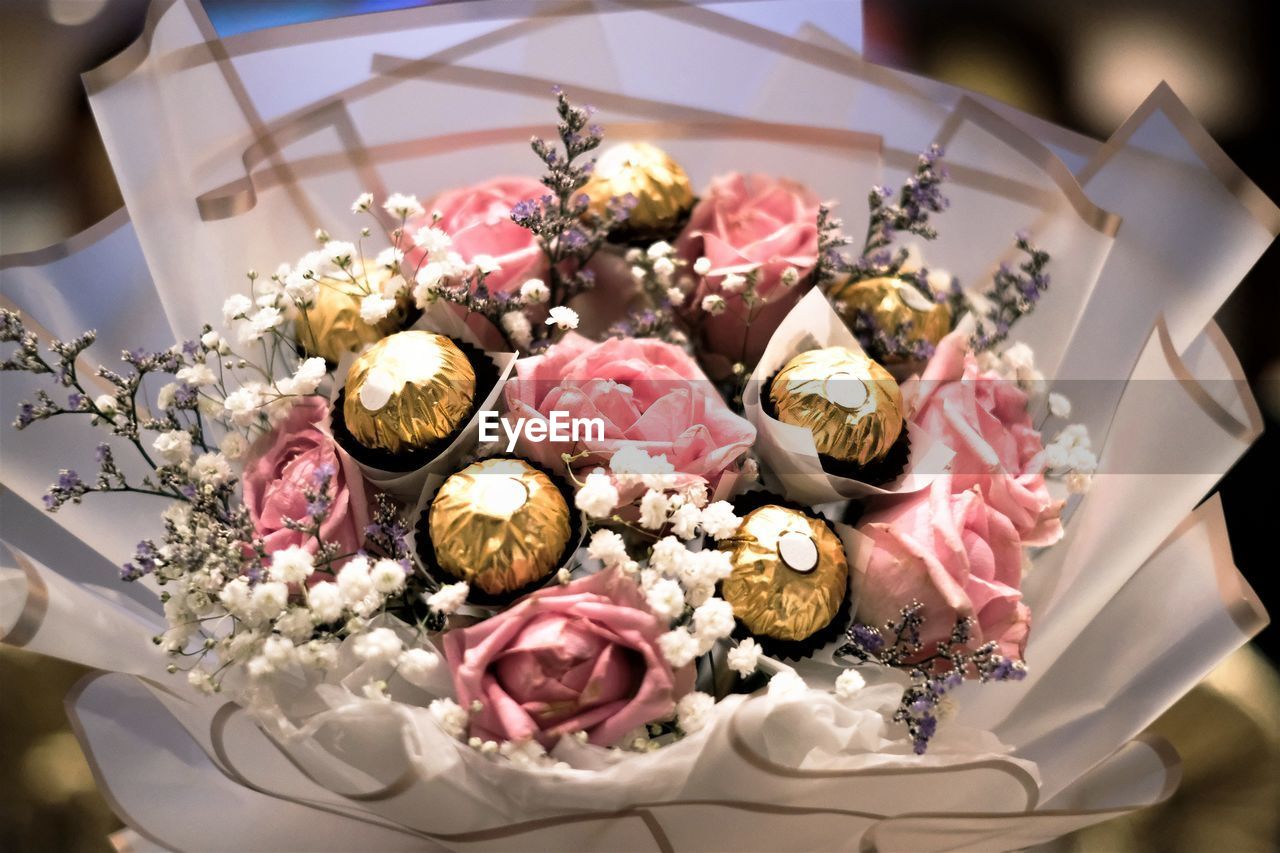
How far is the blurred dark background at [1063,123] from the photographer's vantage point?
841 millimetres

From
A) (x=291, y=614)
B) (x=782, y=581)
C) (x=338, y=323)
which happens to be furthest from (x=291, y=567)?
(x=782, y=581)

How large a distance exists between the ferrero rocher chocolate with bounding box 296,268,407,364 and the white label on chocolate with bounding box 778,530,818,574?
0.39 metres

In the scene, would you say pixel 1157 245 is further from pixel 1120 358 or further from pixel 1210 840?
pixel 1210 840

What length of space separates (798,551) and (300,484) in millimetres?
382

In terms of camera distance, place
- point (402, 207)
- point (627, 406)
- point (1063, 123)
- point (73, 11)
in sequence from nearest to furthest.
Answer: point (627, 406), point (402, 207), point (73, 11), point (1063, 123)

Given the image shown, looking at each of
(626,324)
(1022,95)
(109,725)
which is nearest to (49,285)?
(109,725)

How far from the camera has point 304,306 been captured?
0.76m

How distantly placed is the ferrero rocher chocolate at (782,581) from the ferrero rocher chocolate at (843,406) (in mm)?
81

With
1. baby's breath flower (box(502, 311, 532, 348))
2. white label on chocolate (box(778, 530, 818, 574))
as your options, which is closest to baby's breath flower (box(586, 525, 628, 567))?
white label on chocolate (box(778, 530, 818, 574))

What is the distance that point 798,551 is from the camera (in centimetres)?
68

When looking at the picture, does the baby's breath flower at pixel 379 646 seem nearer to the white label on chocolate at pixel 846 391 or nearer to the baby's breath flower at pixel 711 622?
the baby's breath flower at pixel 711 622

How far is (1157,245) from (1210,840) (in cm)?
55

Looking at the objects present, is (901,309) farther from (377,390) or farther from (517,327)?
(377,390)

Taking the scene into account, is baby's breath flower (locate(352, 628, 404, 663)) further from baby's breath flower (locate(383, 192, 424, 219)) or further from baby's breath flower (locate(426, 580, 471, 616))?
baby's breath flower (locate(383, 192, 424, 219))
